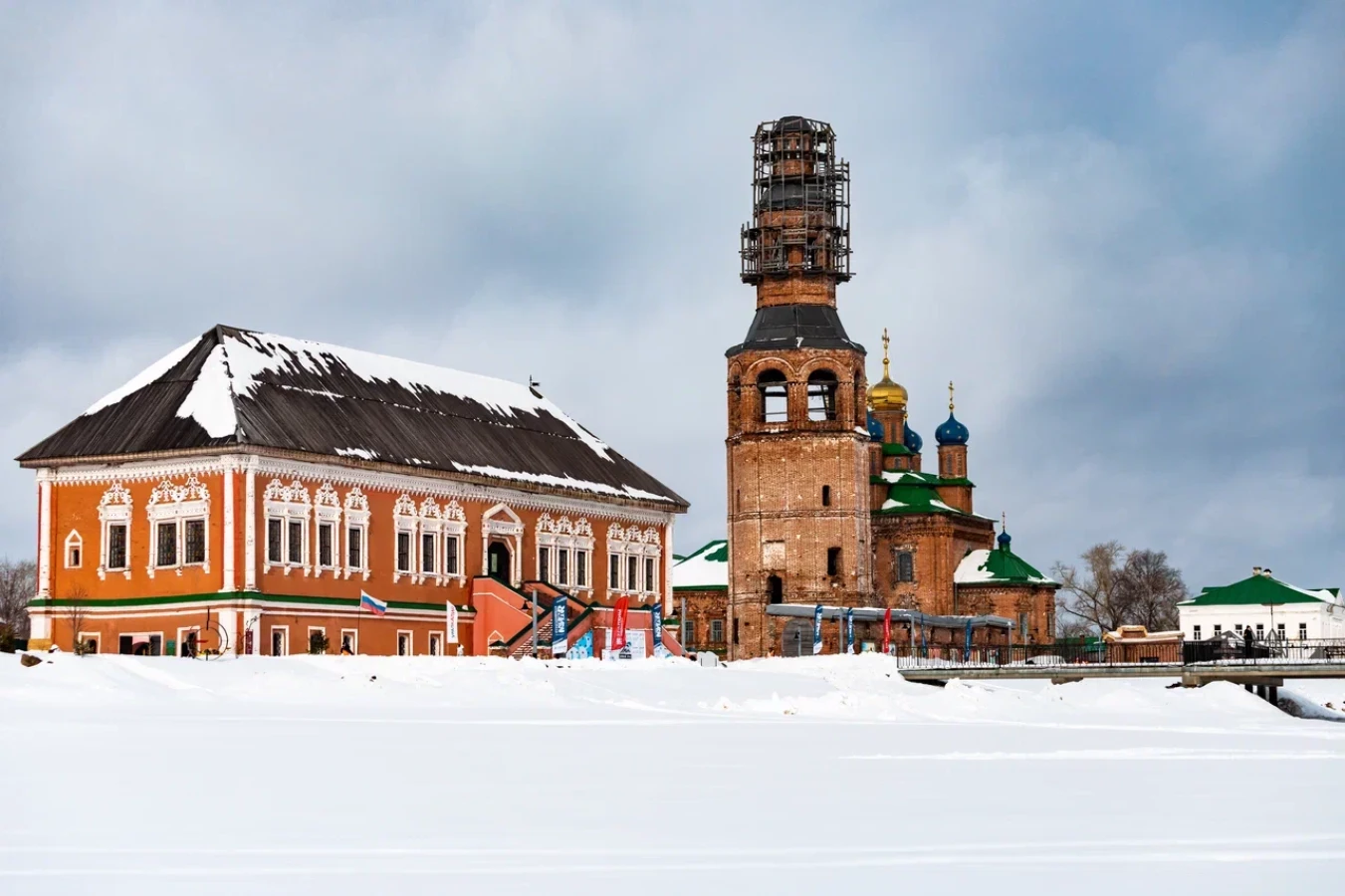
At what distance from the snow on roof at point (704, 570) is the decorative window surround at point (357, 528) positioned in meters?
41.2

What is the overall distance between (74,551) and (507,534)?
1266cm

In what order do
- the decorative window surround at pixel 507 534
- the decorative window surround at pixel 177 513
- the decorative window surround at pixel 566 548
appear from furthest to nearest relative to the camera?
the decorative window surround at pixel 566 548
the decorative window surround at pixel 507 534
the decorative window surround at pixel 177 513

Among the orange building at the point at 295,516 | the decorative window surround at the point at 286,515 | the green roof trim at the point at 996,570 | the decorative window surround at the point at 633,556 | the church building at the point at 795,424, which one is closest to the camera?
the orange building at the point at 295,516

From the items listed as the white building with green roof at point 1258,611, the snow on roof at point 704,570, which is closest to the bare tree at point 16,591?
the snow on roof at point 704,570

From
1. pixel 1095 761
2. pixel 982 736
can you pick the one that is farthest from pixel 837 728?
pixel 1095 761

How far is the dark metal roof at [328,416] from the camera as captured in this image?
174 feet

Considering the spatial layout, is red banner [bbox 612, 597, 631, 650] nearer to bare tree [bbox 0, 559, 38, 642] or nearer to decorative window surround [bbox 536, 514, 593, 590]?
decorative window surround [bbox 536, 514, 593, 590]

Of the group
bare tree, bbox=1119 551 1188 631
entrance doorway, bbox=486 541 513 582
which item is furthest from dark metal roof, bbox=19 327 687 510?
bare tree, bbox=1119 551 1188 631

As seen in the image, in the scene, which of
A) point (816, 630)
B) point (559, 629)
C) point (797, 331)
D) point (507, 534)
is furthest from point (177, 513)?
point (797, 331)

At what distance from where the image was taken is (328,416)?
55.9 m

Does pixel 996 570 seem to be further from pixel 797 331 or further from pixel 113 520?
pixel 113 520

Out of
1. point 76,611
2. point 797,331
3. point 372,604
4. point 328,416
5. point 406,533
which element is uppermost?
point 797,331

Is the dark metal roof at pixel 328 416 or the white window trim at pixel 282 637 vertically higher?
the dark metal roof at pixel 328 416

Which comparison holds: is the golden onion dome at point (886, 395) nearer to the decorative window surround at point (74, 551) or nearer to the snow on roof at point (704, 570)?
the snow on roof at point (704, 570)
